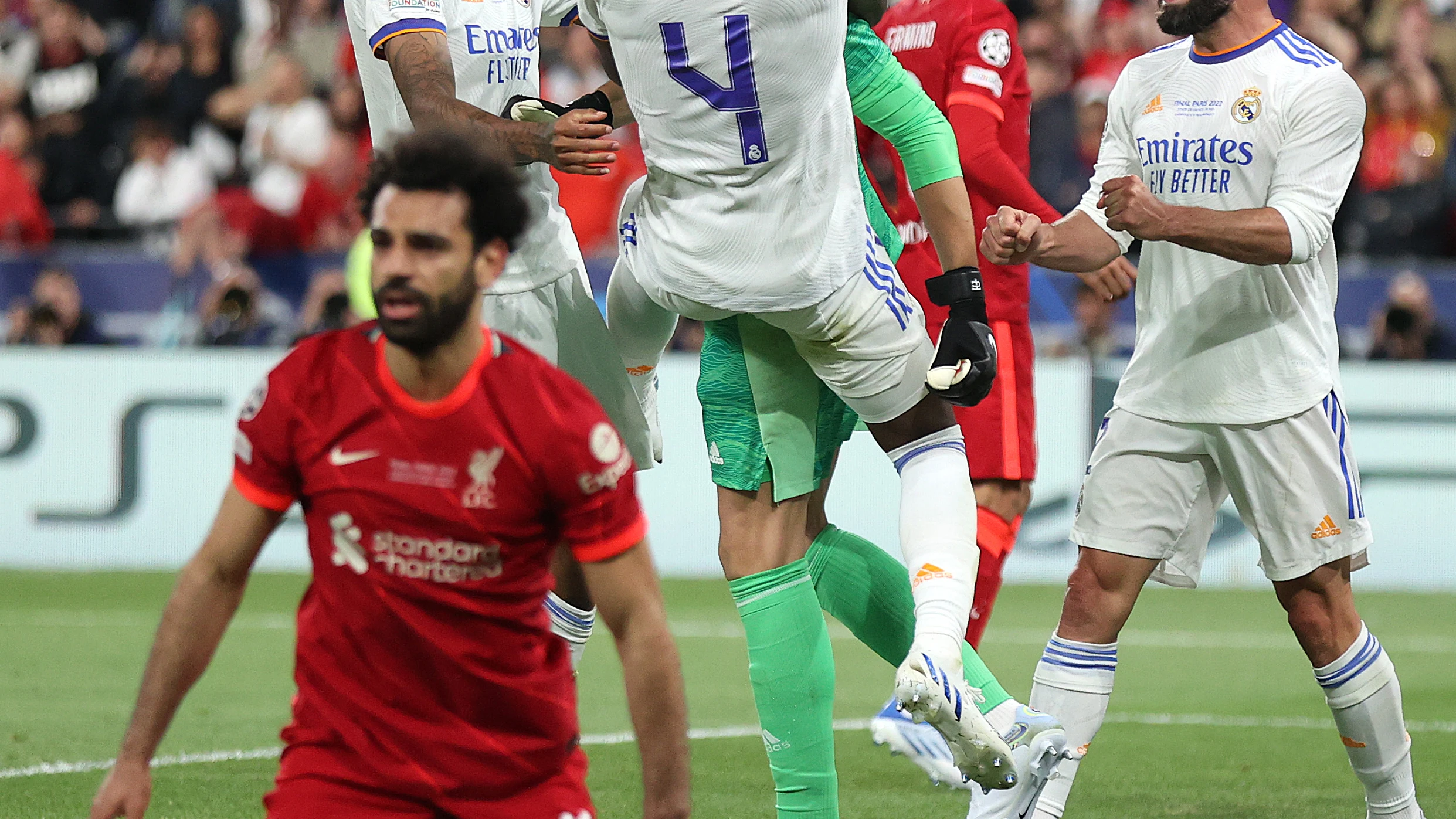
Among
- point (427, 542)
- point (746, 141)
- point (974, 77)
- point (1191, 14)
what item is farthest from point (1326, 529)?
point (427, 542)

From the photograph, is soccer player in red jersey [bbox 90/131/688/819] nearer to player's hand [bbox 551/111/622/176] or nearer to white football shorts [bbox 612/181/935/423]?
player's hand [bbox 551/111/622/176]

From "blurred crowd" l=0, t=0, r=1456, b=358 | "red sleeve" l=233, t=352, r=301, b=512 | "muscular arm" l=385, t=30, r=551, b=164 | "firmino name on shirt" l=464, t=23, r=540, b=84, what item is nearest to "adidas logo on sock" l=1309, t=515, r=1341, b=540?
"muscular arm" l=385, t=30, r=551, b=164

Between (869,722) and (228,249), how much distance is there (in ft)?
25.7

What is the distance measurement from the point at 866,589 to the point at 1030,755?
24.3 inches

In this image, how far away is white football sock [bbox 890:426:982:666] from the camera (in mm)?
4230

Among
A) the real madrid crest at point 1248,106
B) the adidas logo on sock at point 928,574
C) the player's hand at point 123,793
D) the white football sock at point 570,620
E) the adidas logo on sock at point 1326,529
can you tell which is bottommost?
the white football sock at point 570,620

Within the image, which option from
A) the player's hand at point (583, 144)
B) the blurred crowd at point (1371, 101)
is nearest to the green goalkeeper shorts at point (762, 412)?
the player's hand at point (583, 144)

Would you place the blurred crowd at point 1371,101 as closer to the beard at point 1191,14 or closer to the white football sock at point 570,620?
the beard at point 1191,14

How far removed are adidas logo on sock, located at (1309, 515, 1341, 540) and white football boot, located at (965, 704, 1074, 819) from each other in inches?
33.2

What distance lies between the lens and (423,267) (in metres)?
3.20

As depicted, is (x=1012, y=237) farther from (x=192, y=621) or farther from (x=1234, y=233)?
(x=192, y=621)

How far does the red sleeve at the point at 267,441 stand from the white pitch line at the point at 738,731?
2889 mm

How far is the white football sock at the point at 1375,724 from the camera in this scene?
16.0 ft

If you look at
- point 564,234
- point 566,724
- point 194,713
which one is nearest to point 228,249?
point 194,713
